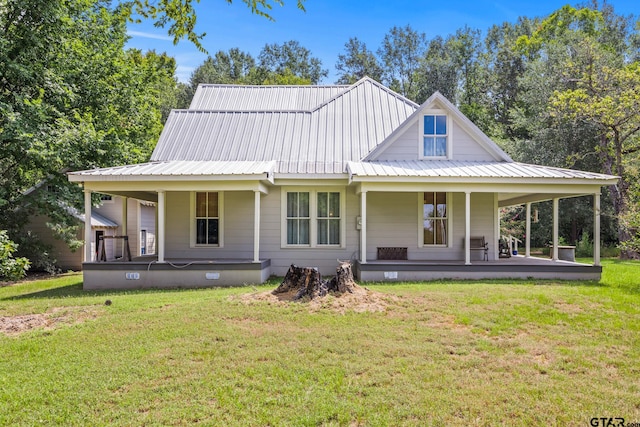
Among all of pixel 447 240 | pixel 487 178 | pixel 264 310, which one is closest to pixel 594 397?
pixel 264 310

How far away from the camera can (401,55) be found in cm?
4128

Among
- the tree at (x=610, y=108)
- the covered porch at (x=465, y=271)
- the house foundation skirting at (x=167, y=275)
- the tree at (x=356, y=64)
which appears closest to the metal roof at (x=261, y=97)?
the house foundation skirting at (x=167, y=275)

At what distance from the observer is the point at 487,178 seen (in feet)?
36.6

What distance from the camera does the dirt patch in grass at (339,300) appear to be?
7.46 meters

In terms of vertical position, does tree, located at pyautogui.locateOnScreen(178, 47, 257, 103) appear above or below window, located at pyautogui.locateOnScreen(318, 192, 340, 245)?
above

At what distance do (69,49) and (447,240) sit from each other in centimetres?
1509

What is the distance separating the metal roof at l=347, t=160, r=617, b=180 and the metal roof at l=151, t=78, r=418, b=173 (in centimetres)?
122

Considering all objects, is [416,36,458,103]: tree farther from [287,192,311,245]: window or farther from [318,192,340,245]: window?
[287,192,311,245]: window

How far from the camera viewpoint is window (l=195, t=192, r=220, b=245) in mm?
12992

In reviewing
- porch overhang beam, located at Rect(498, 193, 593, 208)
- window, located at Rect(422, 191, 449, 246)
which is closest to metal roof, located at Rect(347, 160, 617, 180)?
porch overhang beam, located at Rect(498, 193, 593, 208)

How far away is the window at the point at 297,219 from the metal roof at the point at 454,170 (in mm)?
1777

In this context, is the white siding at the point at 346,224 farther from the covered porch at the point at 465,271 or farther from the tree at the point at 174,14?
the tree at the point at 174,14

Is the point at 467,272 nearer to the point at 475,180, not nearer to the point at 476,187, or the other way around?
the point at 476,187

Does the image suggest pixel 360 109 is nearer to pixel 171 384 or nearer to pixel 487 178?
pixel 487 178
